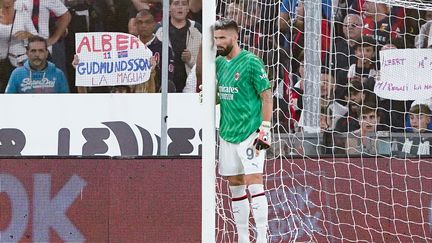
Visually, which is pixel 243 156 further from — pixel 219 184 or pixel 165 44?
pixel 165 44

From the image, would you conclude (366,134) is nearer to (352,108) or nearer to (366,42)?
(352,108)

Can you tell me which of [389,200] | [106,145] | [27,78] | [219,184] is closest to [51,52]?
[27,78]

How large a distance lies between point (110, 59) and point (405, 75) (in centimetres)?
327

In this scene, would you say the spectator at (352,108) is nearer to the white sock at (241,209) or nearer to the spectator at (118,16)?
the white sock at (241,209)

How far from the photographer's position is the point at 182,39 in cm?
1009

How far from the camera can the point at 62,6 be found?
33.5 feet

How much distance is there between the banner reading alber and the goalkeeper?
10.2ft

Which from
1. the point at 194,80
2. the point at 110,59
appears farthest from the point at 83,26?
the point at 194,80

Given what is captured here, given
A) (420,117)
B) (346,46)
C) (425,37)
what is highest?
(425,37)

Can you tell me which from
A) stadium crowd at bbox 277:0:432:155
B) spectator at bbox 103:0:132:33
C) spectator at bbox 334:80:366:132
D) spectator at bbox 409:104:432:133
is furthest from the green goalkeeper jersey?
spectator at bbox 103:0:132:33

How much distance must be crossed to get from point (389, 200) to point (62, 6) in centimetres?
424

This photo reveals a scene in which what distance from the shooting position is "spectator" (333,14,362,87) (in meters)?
9.08

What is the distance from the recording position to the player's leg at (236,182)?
7.02 metres

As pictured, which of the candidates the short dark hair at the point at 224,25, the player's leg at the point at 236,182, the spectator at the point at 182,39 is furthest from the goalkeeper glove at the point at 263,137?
the spectator at the point at 182,39
